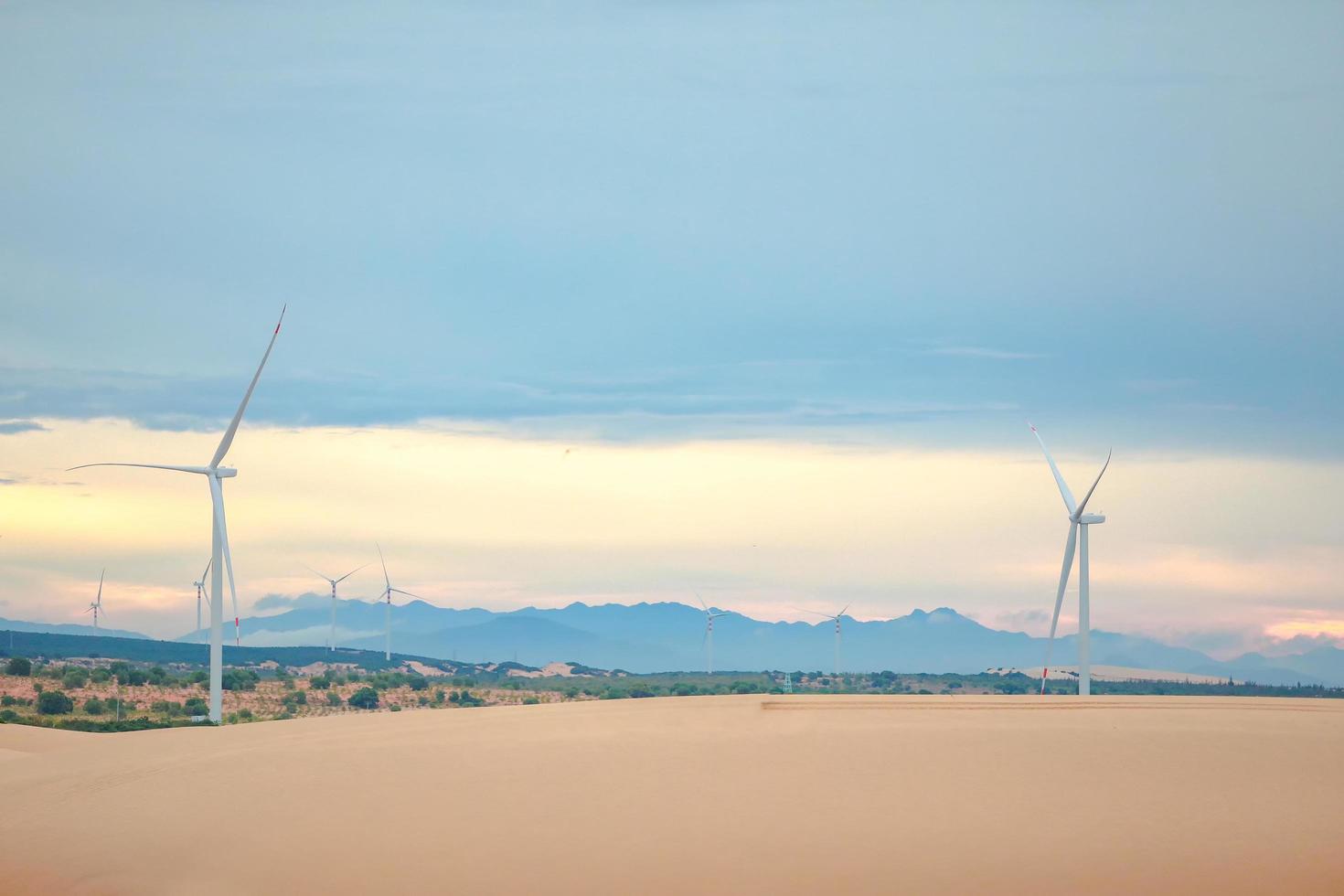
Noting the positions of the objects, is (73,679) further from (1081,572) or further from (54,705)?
(1081,572)

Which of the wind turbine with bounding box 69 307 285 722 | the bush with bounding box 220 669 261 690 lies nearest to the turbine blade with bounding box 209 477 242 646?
the wind turbine with bounding box 69 307 285 722

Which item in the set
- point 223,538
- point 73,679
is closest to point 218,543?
point 223,538

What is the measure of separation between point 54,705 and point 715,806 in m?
75.6

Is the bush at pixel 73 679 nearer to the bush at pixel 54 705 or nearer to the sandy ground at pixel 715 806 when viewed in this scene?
the bush at pixel 54 705

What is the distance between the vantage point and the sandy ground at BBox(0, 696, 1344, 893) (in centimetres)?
2372

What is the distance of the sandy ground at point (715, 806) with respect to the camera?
2372cm

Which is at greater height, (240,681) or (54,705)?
(240,681)

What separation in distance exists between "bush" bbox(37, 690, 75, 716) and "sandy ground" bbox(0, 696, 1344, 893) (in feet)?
187

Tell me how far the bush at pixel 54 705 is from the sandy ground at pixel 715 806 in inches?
2240

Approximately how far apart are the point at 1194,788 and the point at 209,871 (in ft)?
61.0

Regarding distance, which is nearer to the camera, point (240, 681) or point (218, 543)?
point (218, 543)

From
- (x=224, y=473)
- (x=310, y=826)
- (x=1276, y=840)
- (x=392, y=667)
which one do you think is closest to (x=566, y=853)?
(x=310, y=826)

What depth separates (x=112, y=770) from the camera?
1332 inches

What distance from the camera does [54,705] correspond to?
90500 millimetres
